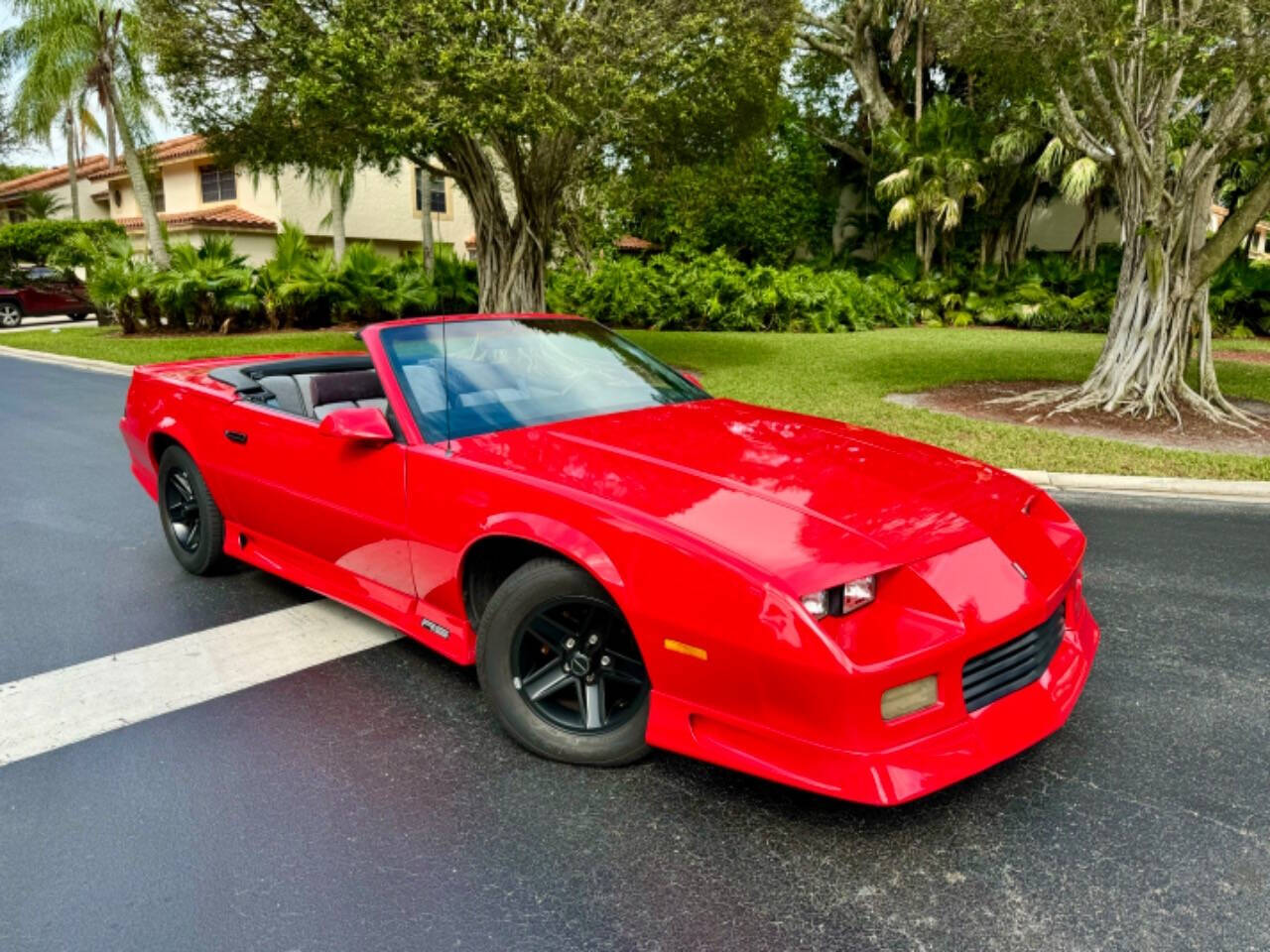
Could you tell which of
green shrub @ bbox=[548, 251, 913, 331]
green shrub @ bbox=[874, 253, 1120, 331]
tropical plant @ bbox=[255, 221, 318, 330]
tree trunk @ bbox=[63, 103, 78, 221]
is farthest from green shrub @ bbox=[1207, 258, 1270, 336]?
tree trunk @ bbox=[63, 103, 78, 221]

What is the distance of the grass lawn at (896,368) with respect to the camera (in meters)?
7.87

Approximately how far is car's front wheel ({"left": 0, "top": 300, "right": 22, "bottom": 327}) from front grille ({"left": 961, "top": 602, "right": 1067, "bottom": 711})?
1191 inches

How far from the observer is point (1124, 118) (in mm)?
9453

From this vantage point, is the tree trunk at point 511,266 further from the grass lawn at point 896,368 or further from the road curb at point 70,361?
the road curb at point 70,361

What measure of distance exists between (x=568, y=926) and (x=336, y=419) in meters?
2.03

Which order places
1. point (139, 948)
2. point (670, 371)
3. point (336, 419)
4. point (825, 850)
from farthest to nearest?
point (670, 371)
point (336, 419)
point (825, 850)
point (139, 948)

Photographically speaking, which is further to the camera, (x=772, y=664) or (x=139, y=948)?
(x=772, y=664)

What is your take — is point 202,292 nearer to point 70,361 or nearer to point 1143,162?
point 70,361

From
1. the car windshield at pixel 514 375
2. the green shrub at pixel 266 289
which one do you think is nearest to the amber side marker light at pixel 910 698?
the car windshield at pixel 514 375

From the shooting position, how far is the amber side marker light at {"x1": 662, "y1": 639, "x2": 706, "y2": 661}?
254 cm

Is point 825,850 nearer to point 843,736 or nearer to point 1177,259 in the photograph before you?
point 843,736

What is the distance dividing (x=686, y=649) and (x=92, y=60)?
27702mm

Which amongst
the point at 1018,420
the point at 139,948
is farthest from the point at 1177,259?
the point at 139,948

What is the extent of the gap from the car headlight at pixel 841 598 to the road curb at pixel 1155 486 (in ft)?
15.9
